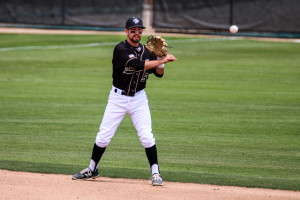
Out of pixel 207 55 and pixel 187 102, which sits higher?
pixel 207 55

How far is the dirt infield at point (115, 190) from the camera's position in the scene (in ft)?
22.9

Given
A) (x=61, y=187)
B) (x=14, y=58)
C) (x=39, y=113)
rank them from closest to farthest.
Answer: (x=61, y=187) → (x=39, y=113) → (x=14, y=58)

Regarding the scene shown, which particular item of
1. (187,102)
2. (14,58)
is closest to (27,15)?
(14,58)

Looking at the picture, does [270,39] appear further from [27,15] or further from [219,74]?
[27,15]

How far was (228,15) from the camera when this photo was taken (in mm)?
26531

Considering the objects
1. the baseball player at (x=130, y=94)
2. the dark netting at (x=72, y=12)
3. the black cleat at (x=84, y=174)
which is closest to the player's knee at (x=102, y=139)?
the baseball player at (x=130, y=94)

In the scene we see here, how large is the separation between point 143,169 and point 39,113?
5.14m

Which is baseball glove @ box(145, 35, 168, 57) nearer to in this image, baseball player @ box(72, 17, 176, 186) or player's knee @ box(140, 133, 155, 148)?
baseball player @ box(72, 17, 176, 186)

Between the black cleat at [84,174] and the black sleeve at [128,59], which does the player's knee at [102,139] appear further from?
the black sleeve at [128,59]

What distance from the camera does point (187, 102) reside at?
15008 millimetres

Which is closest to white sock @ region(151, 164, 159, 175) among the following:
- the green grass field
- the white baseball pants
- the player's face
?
the white baseball pants

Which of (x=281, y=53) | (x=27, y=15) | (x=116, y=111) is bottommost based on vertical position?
(x=116, y=111)

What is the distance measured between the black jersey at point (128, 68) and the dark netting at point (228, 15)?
749 inches

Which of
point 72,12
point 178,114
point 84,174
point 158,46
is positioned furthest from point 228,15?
point 84,174
